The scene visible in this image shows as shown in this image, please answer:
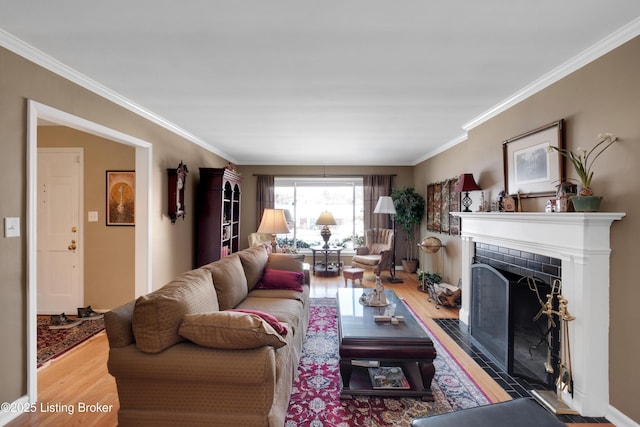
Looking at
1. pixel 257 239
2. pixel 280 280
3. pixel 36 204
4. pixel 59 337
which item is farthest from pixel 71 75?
pixel 257 239

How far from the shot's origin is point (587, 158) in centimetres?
216

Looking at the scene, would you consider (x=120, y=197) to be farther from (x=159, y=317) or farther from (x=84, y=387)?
(x=159, y=317)

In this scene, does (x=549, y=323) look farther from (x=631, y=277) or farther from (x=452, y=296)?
(x=452, y=296)

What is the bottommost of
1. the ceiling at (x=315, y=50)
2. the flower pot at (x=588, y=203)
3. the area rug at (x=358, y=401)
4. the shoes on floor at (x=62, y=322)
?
the area rug at (x=358, y=401)

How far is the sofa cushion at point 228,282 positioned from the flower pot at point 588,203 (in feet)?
8.75

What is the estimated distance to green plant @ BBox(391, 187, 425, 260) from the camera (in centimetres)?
625

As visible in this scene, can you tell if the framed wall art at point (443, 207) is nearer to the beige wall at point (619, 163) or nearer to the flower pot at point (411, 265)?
the flower pot at point (411, 265)

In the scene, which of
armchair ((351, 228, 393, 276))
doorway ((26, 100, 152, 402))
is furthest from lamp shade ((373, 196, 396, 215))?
doorway ((26, 100, 152, 402))

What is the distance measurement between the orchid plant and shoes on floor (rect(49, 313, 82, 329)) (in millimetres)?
5143

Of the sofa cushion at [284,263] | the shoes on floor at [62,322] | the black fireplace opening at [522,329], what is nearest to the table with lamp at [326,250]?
the sofa cushion at [284,263]

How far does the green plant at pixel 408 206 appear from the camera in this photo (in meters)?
6.25

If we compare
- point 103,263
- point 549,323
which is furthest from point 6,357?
point 549,323

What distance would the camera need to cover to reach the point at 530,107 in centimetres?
274

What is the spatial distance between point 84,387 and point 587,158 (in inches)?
163
